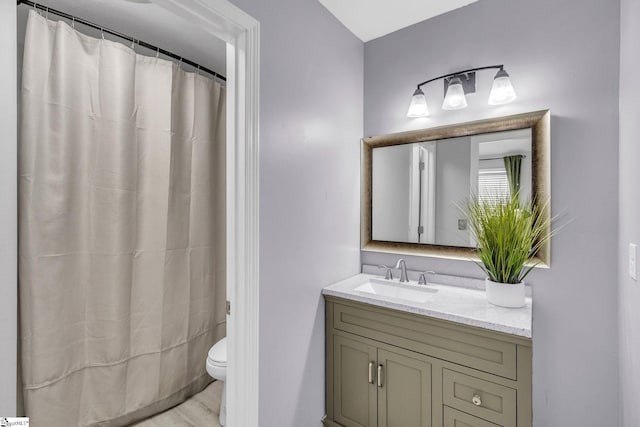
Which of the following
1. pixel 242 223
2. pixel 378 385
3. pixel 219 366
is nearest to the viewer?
pixel 242 223

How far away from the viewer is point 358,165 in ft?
6.93

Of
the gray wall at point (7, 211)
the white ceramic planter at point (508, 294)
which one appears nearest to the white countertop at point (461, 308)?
the white ceramic planter at point (508, 294)

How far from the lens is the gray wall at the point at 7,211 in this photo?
757 mm

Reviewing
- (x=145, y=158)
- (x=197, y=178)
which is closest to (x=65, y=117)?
(x=145, y=158)

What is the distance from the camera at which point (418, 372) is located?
1.44 meters

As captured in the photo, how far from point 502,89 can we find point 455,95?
9.0 inches

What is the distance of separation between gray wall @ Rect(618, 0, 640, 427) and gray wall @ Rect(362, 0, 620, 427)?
0.10 metres

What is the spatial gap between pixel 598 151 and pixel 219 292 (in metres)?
2.45

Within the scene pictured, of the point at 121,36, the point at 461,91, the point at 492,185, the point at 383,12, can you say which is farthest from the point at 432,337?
the point at 121,36

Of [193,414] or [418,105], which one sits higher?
[418,105]

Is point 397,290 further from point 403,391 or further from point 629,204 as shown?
point 629,204

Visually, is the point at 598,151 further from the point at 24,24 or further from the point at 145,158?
the point at 24,24

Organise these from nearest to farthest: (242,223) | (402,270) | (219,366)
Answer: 1. (242,223)
2. (219,366)
3. (402,270)

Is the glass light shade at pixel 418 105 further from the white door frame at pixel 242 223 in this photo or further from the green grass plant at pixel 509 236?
the white door frame at pixel 242 223
